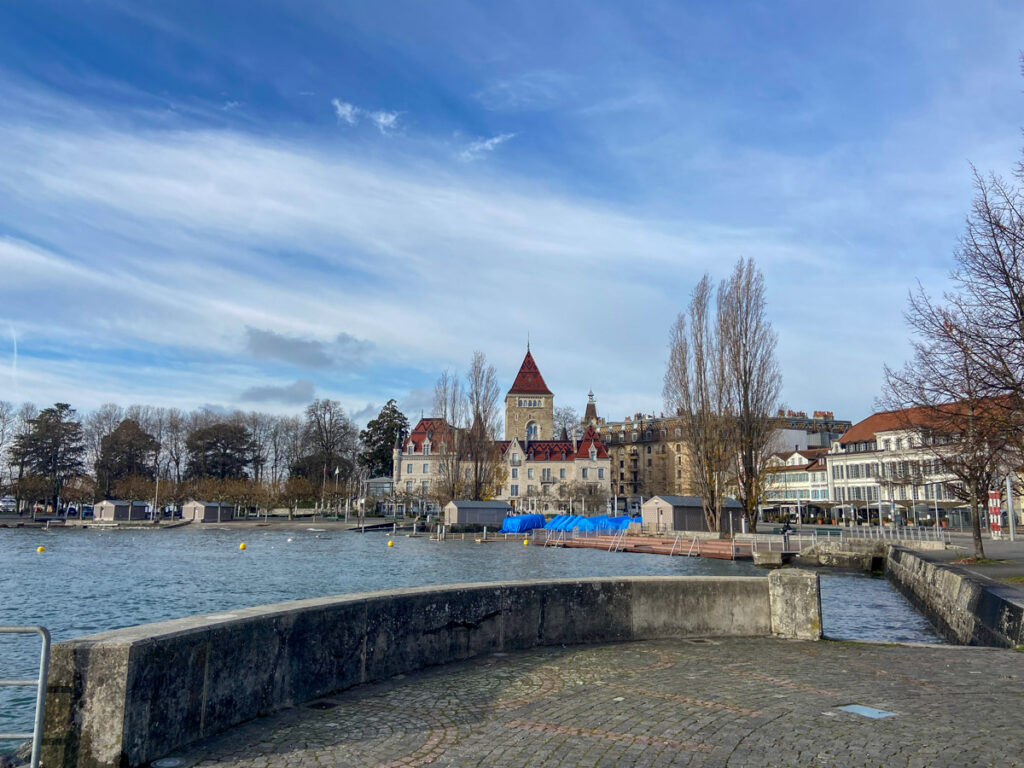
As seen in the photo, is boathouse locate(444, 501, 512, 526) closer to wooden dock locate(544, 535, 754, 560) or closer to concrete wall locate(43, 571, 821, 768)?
wooden dock locate(544, 535, 754, 560)

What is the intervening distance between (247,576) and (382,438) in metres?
91.1

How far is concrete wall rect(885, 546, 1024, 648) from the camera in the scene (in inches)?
470

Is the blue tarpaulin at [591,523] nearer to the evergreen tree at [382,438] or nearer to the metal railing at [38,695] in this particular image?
the evergreen tree at [382,438]

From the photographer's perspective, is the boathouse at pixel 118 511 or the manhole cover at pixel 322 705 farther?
the boathouse at pixel 118 511

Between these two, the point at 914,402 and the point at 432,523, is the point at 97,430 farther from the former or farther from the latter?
the point at 914,402

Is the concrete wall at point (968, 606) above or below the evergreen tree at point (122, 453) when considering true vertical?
below

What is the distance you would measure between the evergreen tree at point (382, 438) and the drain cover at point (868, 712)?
11747 cm

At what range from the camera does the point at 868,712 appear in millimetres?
5883

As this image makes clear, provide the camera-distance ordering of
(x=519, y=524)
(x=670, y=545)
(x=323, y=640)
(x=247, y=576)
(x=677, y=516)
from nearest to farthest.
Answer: (x=323, y=640), (x=247, y=576), (x=670, y=545), (x=677, y=516), (x=519, y=524)

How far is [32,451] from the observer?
98.6 m

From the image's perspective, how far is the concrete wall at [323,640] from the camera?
456cm

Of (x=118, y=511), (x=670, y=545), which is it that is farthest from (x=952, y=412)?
(x=118, y=511)

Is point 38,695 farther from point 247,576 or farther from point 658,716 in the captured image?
point 247,576

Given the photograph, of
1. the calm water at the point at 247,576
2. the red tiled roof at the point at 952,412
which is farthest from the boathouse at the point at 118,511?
the red tiled roof at the point at 952,412
